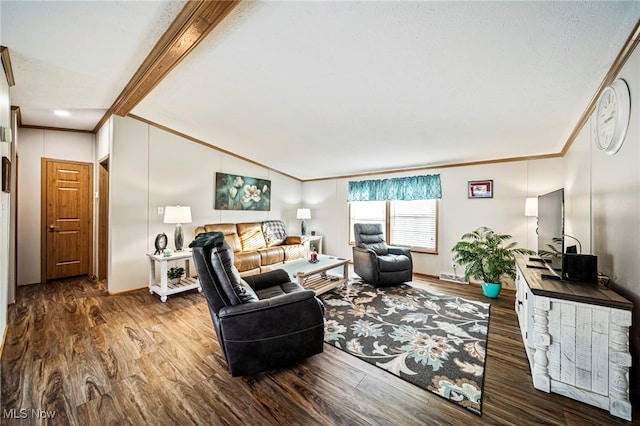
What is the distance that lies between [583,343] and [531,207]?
2.52m

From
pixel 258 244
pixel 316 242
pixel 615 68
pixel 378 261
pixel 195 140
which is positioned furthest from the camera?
pixel 316 242

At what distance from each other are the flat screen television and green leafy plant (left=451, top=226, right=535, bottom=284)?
0.90 meters

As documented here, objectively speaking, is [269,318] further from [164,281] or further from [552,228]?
[552,228]

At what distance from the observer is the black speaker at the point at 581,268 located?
1.77 m

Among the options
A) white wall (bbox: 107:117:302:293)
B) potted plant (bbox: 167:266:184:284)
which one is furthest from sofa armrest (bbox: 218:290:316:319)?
white wall (bbox: 107:117:302:293)

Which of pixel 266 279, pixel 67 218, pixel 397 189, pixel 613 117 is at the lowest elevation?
pixel 266 279

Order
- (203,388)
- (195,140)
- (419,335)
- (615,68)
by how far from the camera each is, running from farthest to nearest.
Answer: (195,140)
(419,335)
(615,68)
(203,388)

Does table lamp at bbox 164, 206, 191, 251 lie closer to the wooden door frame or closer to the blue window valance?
the wooden door frame

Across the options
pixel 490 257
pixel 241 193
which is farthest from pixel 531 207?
pixel 241 193

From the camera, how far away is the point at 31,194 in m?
3.76

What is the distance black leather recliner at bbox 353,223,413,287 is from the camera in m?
3.76

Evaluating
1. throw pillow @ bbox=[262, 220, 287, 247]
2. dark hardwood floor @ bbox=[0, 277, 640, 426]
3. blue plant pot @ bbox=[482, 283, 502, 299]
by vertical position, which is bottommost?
dark hardwood floor @ bbox=[0, 277, 640, 426]

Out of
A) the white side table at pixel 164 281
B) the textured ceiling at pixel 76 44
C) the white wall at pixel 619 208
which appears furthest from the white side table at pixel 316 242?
the white wall at pixel 619 208

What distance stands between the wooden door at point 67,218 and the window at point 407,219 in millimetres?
5079
